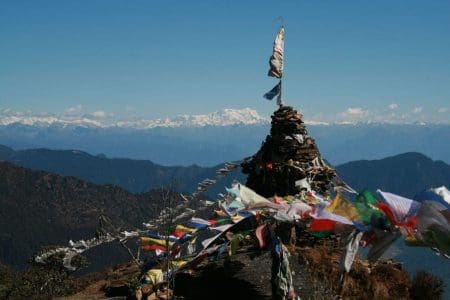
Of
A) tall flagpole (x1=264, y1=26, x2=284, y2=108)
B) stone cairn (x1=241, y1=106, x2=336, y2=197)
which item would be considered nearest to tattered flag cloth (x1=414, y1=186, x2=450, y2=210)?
stone cairn (x1=241, y1=106, x2=336, y2=197)

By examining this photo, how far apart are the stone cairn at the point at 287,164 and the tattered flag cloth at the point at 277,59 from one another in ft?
6.16

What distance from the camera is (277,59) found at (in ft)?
58.3

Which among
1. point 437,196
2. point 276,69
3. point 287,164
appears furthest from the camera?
point 276,69

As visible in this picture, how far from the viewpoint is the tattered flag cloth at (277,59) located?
17703 mm

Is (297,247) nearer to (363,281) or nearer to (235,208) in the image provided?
(363,281)

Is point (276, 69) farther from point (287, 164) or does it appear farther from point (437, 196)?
point (437, 196)

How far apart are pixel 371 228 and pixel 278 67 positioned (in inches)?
419

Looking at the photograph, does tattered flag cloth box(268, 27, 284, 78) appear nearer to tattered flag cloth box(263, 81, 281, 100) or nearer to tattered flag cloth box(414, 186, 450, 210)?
tattered flag cloth box(263, 81, 281, 100)

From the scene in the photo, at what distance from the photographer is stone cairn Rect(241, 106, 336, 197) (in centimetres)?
1483

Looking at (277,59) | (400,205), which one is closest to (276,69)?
(277,59)

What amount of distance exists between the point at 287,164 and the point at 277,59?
4271 mm

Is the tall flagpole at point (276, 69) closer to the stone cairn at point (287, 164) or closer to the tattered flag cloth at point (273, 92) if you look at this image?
the tattered flag cloth at point (273, 92)

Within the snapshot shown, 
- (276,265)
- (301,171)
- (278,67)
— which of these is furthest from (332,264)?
(278,67)

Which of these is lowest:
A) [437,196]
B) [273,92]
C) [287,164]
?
[287,164]
